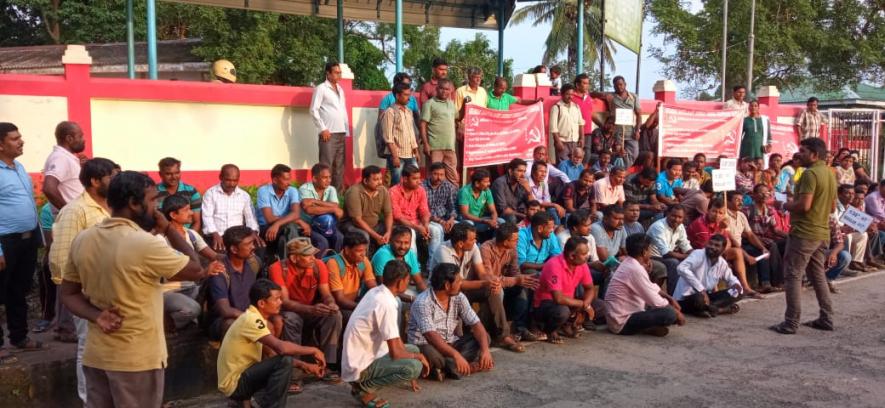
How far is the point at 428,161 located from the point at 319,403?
4.94 metres

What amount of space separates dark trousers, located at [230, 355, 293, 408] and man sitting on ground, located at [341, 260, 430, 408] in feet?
1.79

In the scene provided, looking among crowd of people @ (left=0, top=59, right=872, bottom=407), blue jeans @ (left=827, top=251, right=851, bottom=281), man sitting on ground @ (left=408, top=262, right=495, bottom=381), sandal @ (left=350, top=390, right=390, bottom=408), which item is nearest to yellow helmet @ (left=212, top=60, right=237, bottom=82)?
crowd of people @ (left=0, top=59, right=872, bottom=407)

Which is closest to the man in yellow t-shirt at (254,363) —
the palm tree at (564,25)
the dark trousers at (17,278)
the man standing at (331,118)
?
the dark trousers at (17,278)

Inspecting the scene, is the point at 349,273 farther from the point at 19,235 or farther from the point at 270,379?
the point at 19,235

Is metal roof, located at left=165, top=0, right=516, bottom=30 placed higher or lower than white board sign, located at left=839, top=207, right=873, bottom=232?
higher

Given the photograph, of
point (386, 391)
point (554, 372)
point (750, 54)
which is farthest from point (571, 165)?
point (750, 54)

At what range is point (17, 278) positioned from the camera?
584cm

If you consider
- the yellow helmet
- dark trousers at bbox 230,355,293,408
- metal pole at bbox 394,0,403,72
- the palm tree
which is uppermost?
the palm tree

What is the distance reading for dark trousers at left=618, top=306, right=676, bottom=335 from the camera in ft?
24.6

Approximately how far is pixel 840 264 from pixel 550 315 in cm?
560

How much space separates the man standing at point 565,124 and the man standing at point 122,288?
27.1 feet

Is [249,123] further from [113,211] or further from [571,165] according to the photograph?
[113,211]

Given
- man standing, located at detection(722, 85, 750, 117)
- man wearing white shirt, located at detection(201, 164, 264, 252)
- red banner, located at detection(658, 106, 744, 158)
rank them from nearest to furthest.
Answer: man wearing white shirt, located at detection(201, 164, 264, 252)
red banner, located at detection(658, 106, 744, 158)
man standing, located at detection(722, 85, 750, 117)

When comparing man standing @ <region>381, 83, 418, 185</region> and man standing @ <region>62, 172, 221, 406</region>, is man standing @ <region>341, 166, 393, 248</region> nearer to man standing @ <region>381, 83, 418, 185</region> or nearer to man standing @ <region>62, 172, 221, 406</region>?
man standing @ <region>381, 83, 418, 185</region>
